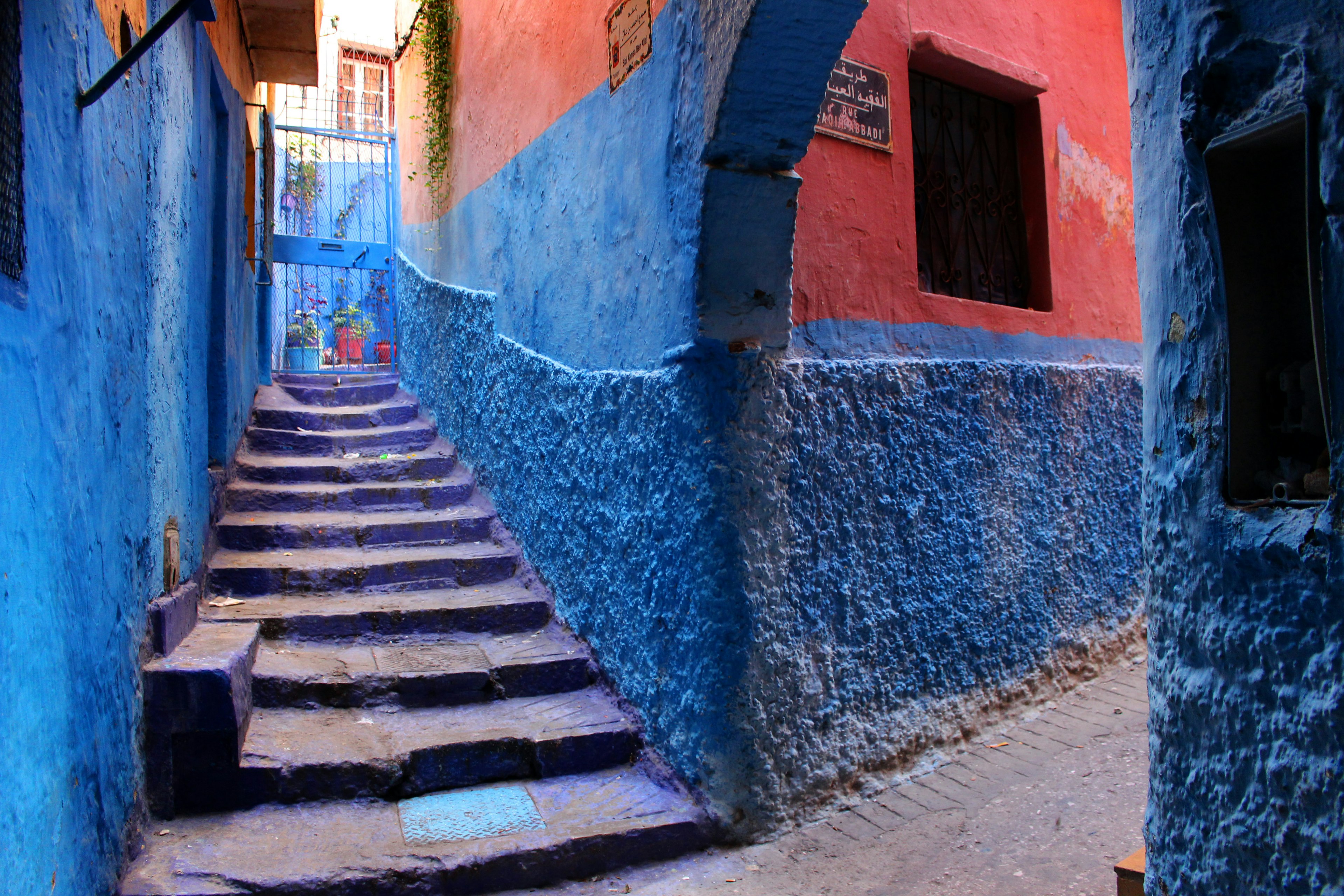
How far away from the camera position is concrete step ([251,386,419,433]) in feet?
20.7

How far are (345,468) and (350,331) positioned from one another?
650cm

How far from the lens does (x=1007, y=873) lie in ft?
9.02

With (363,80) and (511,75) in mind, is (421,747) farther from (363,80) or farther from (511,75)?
(363,80)

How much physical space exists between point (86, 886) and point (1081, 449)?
436cm

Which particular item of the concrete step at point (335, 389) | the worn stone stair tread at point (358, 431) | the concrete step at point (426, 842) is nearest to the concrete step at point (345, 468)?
the worn stone stair tread at point (358, 431)

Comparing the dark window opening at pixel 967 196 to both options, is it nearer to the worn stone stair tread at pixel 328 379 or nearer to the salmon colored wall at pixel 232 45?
the salmon colored wall at pixel 232 45

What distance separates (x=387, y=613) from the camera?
13.2 feet

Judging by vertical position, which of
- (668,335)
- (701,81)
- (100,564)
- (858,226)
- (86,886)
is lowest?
(86,886)

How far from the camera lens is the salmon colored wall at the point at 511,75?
4031 mm

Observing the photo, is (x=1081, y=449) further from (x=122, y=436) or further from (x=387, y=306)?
(x=387, y=306)

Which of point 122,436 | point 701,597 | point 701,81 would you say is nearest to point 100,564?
point 122,436

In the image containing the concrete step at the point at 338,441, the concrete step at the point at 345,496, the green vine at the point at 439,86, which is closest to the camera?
the concrete step at the point at 345,496

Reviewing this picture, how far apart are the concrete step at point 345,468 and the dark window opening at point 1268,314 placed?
5.10m

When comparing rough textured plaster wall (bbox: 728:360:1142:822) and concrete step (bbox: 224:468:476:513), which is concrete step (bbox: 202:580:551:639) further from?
rough textured plaster wall (bbox: 728:360:1142:822)
